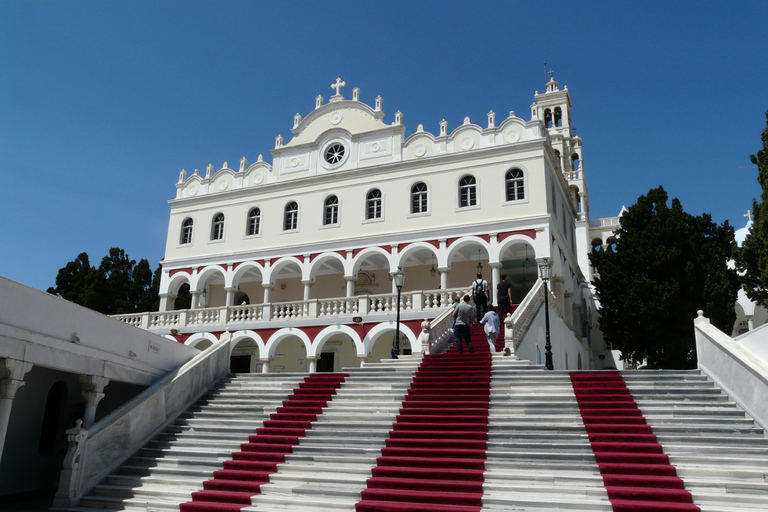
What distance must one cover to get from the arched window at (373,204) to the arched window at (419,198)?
64.2 inches

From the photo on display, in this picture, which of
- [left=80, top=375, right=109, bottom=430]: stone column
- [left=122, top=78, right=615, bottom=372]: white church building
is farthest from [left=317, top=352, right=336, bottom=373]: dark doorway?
[left=80, top=375, right=109, bottom=430]: stone column

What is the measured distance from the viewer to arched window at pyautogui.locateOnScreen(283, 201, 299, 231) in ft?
94.3

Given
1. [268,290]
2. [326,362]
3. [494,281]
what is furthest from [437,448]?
[268,290]

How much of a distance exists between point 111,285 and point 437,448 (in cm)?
3557

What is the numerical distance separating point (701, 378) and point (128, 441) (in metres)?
11.1

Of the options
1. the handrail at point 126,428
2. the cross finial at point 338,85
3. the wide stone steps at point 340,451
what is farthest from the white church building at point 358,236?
the handrail at point 126,428

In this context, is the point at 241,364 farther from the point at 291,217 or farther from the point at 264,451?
the point at 264,451

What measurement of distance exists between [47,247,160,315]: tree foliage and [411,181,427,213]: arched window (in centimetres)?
2242

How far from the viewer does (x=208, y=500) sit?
945cm

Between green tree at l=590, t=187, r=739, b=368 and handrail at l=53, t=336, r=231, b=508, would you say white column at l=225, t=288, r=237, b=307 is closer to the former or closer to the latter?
handrail at l=53, t=336, r=231, b=508

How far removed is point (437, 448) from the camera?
32.7 feet

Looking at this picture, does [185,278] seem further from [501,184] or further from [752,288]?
[752,288]

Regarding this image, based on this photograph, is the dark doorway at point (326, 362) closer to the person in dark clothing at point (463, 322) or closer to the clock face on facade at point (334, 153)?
the clock face on facade at point (334, 153)

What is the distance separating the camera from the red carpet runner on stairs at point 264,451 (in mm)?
9328
